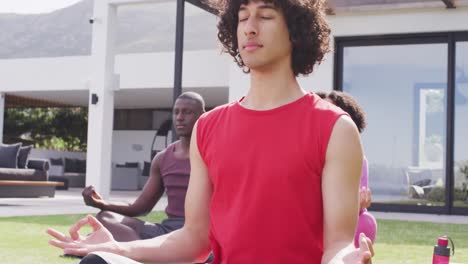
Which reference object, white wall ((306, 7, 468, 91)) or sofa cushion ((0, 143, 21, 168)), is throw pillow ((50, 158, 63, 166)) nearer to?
sofa cushion ((0, 143, 21, 168))

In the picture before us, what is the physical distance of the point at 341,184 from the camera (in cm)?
154

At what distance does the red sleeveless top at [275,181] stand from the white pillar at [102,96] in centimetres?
1072

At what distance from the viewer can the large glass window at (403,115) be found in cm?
1019

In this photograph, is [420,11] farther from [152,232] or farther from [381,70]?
[152,232]

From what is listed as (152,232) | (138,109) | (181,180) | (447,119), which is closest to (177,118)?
(181,180)

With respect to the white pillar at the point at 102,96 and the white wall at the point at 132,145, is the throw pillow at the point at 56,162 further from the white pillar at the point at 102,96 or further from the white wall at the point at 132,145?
the white pillar at the point at 102,96

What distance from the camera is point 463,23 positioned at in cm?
983

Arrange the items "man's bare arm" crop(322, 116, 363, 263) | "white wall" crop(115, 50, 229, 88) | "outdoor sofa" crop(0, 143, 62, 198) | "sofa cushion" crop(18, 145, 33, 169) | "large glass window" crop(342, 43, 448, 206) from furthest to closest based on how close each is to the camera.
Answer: "white wall" crop(115, 50, 229, 88)
"sofa cushion" crop(18, 145, 33, 169)
"outdoor sofa" crop(0, 143, 62, 198)
"large glass window" crop(342, 43, 448, 206)
"man's bare arm" crop(322, 116, 363, 263)

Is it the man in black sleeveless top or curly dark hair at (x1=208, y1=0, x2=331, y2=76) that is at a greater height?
curly dark hair at (x1=208, y1=0, x2=331, y2=76)

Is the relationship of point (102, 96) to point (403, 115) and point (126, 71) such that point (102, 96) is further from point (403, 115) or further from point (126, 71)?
point (403, 115)

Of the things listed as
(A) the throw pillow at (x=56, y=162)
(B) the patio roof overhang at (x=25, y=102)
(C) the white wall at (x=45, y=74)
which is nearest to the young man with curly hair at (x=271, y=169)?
(C) the white wall at (x=45, y=74)

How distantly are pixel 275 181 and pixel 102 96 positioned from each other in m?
11.1

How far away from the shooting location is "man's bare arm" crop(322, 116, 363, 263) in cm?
154

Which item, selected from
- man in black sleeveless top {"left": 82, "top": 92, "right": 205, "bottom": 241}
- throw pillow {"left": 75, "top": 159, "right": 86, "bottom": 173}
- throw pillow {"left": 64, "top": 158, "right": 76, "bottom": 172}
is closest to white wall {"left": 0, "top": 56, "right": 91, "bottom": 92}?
throw pillow {"left": 64, "top": 158, "right": 76, "bottom": 172}
